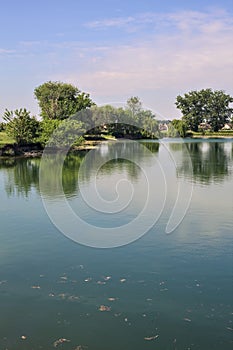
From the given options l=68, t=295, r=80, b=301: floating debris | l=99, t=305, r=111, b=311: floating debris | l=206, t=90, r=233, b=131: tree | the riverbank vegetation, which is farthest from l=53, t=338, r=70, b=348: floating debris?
l=206, t=90, r=233, b=131: tree

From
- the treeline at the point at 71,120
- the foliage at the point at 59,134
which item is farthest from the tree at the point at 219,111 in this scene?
the foliage at the point at 59,134

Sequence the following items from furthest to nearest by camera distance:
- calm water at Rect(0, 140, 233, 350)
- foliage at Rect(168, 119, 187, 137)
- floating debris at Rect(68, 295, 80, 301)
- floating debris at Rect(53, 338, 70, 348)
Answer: foliage at Rect(168, 119, 187, 137) < floating debris at Rect(68, 295, 80, 301) < calm water at Rect(0, 140, 233, 350) < floating debris at Rect(53, 338, 70, 348)

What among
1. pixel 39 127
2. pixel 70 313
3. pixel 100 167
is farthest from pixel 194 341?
pixel 39 127

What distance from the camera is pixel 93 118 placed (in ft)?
297

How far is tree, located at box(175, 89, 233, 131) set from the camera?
130 meters

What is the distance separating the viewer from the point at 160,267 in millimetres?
13891

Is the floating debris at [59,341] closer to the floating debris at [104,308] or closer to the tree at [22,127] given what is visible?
the floating debris at [104,308]

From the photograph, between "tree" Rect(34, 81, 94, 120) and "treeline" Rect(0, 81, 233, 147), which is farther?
"tree" Rect(34, 81, 94, 120)

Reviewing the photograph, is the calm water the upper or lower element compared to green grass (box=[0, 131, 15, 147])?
lower

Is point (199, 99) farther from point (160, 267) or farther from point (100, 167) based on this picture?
point (160, 267)

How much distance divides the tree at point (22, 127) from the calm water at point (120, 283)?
3560cm

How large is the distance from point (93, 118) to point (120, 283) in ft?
262

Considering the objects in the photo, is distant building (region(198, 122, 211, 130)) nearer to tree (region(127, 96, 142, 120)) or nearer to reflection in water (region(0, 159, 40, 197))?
tree (region(127, 96, 142, 120))

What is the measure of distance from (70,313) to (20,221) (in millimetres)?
10225
